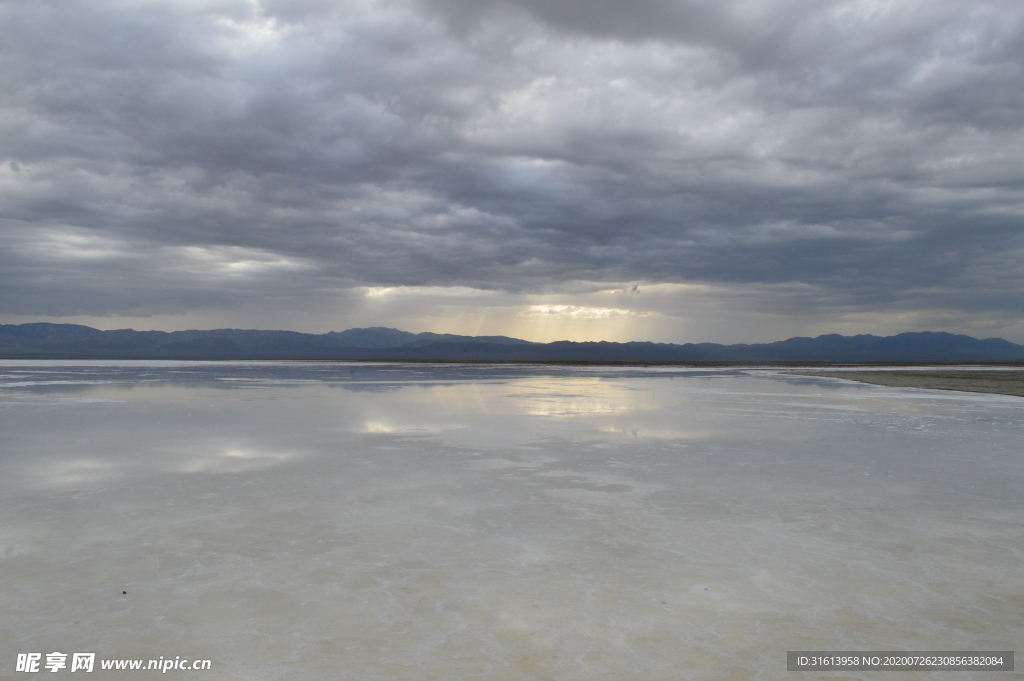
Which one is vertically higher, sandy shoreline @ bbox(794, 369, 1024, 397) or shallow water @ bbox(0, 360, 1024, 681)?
sandy shoreline @ bbox(794, 369, 1024, 397)

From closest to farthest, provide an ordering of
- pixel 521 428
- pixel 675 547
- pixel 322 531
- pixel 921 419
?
pixel 675 547
pixel 322 531
pixel 521 428
pixel 921 419

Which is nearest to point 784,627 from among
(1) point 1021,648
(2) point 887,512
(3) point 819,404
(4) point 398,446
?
(1) point 1021,648

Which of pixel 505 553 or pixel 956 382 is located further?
pixel 956 382

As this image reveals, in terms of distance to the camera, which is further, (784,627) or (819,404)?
(819,404)

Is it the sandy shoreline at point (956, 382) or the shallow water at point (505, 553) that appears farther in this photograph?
the sandy shoreline at point (956, 382)

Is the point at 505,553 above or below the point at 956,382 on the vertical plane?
below

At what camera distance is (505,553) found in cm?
632

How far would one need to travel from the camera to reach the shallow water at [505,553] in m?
4.36

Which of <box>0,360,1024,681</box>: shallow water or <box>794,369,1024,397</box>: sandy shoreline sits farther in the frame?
<box>794,369,1024,397</box>: sandy shoreline

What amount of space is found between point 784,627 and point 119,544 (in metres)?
6.60

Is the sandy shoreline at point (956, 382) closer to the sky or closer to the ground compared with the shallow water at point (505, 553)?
closer to the sky

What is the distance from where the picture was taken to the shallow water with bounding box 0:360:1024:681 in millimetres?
4363

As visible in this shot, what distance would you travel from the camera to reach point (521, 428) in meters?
16.3

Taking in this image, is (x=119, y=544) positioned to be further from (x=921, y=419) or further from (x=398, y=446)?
(x=921, y=419)
